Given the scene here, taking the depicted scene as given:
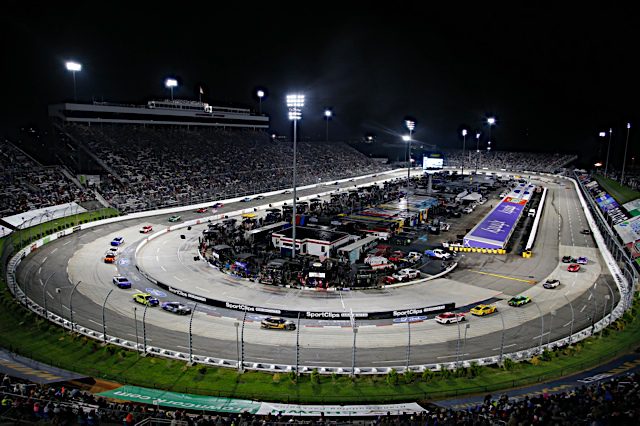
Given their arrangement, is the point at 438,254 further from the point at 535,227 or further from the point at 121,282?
the point at 121,282

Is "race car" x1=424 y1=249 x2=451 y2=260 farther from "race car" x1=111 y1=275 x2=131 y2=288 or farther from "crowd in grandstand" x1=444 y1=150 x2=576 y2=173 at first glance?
"crowd in grandstand" x1=444 y1=150 x2=576 y2=173

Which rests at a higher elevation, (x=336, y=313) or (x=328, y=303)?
(x=336, y=313)

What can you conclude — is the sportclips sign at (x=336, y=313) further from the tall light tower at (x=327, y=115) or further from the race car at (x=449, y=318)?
the tall light tower at (x=327, y=115)

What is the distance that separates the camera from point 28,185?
204ft

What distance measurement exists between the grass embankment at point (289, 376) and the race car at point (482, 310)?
6.49 metres

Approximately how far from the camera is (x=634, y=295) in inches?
1427

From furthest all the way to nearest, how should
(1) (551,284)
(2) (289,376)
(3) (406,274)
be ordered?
(3) (406,274) → (1) (551,284) → (2) (289,376)

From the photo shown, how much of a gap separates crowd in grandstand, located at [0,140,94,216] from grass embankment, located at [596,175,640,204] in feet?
263

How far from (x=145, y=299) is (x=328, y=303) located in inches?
559

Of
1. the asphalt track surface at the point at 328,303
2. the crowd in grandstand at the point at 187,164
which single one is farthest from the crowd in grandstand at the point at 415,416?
the crowd in grandstand at the point at 187,164

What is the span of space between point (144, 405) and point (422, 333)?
18165 millimetres

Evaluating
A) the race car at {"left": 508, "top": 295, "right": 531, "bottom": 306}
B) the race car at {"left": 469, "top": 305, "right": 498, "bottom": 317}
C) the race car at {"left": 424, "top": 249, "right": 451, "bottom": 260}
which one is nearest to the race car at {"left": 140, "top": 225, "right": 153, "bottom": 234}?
the race car at {"left": 424, "top": 249, "right": 451, "bottom": 260}

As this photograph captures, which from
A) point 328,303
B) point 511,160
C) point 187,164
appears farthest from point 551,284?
point 511,160

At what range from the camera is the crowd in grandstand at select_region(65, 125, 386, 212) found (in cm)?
7369
